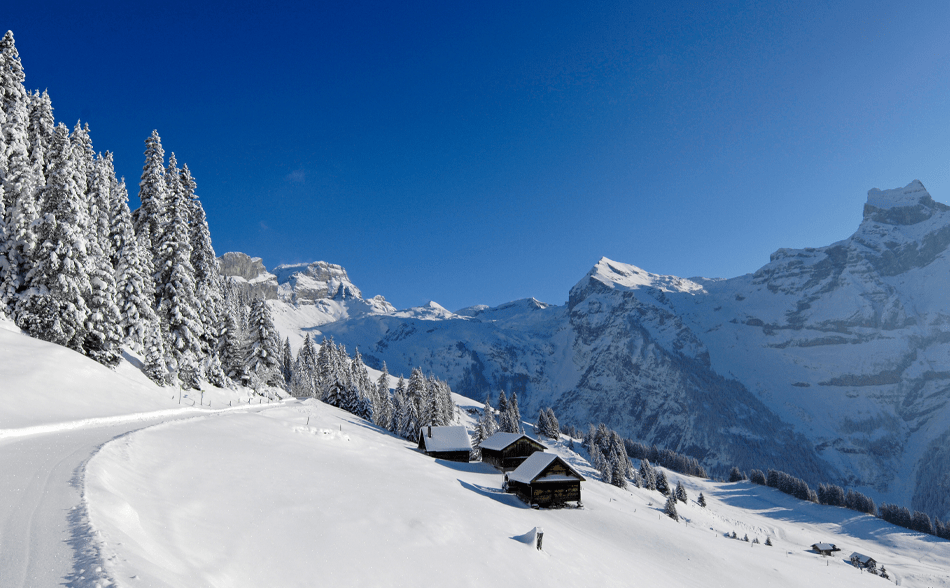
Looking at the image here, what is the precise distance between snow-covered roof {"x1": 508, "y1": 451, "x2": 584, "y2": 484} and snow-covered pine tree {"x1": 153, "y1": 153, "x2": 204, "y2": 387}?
90.7 ft

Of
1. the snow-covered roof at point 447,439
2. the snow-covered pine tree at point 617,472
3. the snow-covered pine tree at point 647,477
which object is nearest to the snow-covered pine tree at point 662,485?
the snow-covered pine tree at point 647,477

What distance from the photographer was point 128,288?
114ft

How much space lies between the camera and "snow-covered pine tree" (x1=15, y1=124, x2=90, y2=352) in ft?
99.5

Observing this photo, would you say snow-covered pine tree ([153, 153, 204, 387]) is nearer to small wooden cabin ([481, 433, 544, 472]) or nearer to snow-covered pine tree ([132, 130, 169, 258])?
snow-covered pine tree ([132, 130, 169, 258])

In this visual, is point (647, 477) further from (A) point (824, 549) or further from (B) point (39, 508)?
(B) point (39, 508)

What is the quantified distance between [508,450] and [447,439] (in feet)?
23.5

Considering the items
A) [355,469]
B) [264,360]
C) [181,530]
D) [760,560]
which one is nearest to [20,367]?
[355,469]

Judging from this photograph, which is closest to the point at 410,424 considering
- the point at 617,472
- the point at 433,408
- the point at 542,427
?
the point at 433,408

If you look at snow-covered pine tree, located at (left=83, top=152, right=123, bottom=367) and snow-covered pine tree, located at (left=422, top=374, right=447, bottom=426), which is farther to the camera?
snow-covered pine tree, located at (left=422, top=374, right=447, bottom=426)

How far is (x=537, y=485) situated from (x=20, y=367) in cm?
3298

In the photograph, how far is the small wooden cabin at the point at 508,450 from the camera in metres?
50.8

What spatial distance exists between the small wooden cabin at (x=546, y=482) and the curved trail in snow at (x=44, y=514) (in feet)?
97.0

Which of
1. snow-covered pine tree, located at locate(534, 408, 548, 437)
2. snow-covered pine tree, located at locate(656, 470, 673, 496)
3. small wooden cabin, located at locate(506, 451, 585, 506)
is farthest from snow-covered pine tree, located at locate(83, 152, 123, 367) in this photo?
snow-covered pine tree, located at locate(534, 408, 548, 437)

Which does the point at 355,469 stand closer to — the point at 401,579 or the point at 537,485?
the point at 401,579
